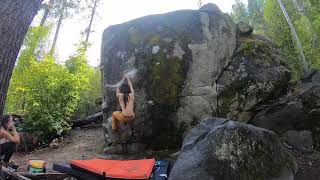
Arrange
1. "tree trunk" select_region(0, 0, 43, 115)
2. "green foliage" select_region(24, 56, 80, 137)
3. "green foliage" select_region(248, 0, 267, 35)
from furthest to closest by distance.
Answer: "green foliage" select_region(248, 0, 267, 35) → "green foliage" select_region(24, 56, 80, 137) → "tree trunk" select_region(0, 0, 43, 115)

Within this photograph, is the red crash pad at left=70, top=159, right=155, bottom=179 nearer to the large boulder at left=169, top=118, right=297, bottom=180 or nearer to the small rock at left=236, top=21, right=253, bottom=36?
the large boulder at left=169, top=118, right=297, bottom=180

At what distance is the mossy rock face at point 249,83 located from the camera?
9070mm

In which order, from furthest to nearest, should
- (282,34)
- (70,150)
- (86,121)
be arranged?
(282,34) < (86,121) < (70,150)

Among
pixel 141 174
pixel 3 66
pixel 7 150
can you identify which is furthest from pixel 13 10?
pixel 7 150

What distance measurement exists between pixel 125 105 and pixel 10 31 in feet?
20.0

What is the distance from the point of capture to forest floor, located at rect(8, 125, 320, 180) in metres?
7.31

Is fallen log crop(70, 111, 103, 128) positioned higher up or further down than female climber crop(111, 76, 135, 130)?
further down

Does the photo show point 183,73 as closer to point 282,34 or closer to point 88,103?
point 88,103

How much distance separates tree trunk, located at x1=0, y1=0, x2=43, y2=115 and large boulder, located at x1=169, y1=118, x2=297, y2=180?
3.62 meters

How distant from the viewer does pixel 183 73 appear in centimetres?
906

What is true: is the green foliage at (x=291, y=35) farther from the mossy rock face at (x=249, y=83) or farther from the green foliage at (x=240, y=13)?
the green foliage at (x=240, y=13)

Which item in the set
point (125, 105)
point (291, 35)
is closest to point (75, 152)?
point (125, 105)

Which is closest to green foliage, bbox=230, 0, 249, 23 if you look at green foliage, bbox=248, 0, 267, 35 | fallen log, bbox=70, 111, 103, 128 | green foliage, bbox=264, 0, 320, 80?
green foliage, bbox=248, 0, 267, 35

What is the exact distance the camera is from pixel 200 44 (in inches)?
361
